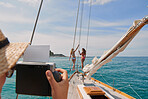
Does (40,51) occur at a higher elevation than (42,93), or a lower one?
higher

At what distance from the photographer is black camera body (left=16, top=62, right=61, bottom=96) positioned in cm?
44

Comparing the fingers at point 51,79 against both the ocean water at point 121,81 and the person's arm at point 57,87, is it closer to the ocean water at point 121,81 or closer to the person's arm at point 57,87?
the person's arm at point 57,87

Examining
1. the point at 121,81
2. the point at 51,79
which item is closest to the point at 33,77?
the point at 51,79

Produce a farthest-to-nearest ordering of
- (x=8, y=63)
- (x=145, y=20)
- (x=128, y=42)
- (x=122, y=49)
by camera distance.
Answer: (x=122, y=49), (x=128, y=42), (x=145, y=20), (x=8, y=63)

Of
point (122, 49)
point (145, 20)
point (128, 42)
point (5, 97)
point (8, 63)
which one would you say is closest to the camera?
point (8, 63)

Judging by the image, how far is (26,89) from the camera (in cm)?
46

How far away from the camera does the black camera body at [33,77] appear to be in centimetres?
44

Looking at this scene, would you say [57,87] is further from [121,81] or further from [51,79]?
[121,81]

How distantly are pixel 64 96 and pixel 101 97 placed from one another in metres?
2.31

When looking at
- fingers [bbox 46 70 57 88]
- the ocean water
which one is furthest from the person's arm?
the ocean water

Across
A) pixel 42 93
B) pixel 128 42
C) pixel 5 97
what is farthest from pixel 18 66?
pixel 5 97

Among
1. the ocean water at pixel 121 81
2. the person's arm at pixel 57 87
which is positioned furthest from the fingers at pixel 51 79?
the ocean water at pixel 121 81

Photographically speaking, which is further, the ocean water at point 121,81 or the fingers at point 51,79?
the ocean water at point 121,81

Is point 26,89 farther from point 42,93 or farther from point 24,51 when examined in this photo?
point 24,51
